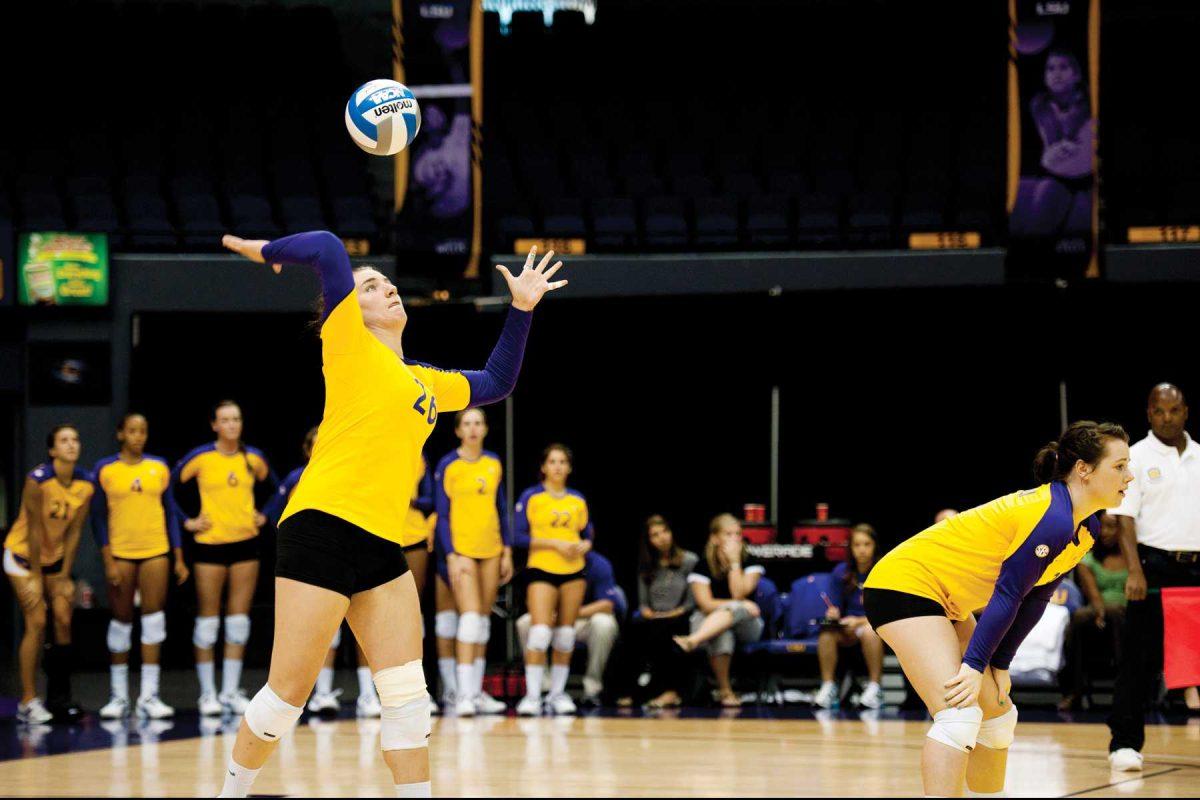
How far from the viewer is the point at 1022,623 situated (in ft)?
15.0

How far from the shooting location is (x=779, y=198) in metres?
15.3

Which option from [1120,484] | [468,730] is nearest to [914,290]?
[468,730]

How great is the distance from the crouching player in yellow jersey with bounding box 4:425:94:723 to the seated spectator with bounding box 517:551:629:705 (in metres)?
3.06

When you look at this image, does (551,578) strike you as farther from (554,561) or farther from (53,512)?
(53,512)

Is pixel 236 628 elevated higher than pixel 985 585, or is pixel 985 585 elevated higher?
pixel 985 585

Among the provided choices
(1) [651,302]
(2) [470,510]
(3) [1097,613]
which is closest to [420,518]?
(2) [470,510]

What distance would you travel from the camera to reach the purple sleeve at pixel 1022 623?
14.9 ft

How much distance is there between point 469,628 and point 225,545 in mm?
1721

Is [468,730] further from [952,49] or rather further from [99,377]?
[952,49]

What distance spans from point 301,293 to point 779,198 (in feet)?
16.9

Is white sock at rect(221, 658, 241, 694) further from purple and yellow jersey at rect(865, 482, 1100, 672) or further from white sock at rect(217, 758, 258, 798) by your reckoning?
purple and yellow jersey at rect(865, 482, 1100, 672)

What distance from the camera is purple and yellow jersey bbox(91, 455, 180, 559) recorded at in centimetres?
952

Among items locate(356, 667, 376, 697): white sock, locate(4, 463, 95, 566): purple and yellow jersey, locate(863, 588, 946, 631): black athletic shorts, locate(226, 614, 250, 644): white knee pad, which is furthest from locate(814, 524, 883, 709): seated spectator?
locate(863, 588, 946, 631): black athletic shorts

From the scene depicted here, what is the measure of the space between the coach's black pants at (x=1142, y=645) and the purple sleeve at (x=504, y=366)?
3683 mm
